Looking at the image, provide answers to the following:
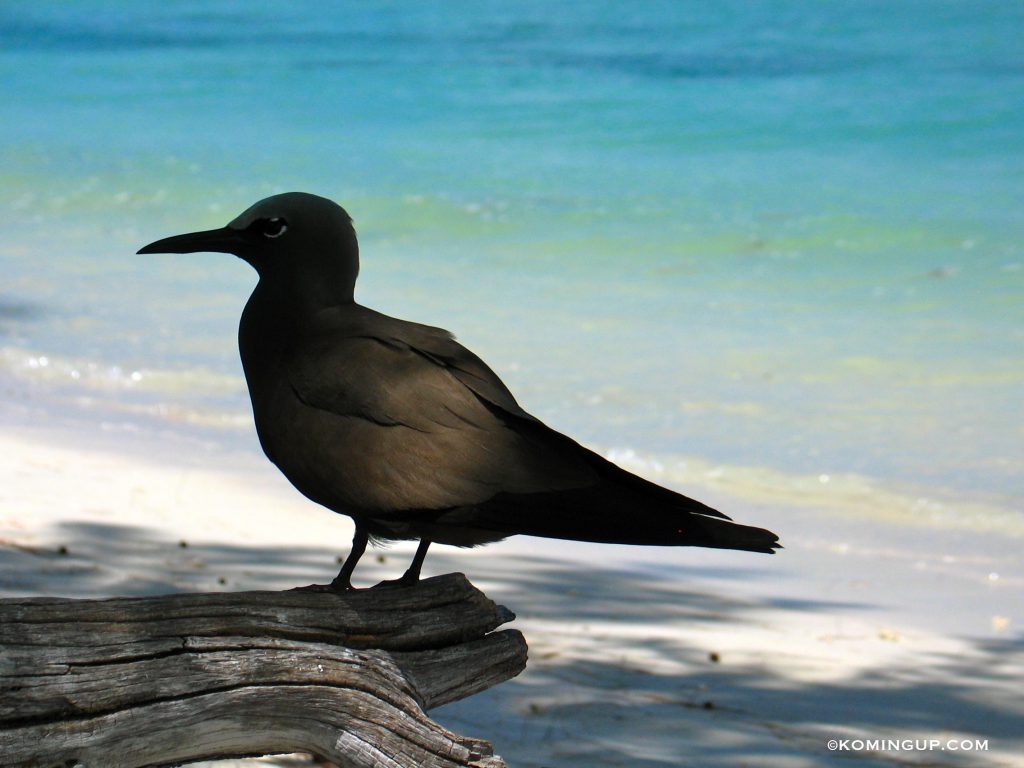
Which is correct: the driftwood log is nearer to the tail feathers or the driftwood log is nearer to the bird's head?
the tail feathers

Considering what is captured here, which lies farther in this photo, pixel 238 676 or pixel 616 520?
pixel 238 676

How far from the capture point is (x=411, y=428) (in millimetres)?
3436

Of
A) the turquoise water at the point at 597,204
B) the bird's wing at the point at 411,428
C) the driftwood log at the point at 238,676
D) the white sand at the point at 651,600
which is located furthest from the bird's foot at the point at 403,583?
the turquoise water at the point at 597,204

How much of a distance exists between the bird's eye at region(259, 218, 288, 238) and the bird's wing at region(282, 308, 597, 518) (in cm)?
27

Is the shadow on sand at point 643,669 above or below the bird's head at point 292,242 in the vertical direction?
below

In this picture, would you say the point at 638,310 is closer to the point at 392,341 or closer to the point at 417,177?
the point at 417,177

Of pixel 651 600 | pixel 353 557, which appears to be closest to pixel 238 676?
pixel 353 557

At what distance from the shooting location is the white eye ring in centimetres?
365

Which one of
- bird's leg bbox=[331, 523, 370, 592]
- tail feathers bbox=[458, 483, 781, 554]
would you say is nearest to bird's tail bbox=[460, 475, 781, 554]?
tail feathers bbox=[458, 483, 781, 554]

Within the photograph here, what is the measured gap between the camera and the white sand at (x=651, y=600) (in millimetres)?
5578

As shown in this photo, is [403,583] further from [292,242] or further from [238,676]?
[292,242]

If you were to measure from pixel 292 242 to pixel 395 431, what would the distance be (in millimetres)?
563

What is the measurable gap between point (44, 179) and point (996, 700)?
53.1 feet

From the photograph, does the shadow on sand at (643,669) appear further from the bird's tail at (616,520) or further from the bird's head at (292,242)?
the bird's head at (292,242)
